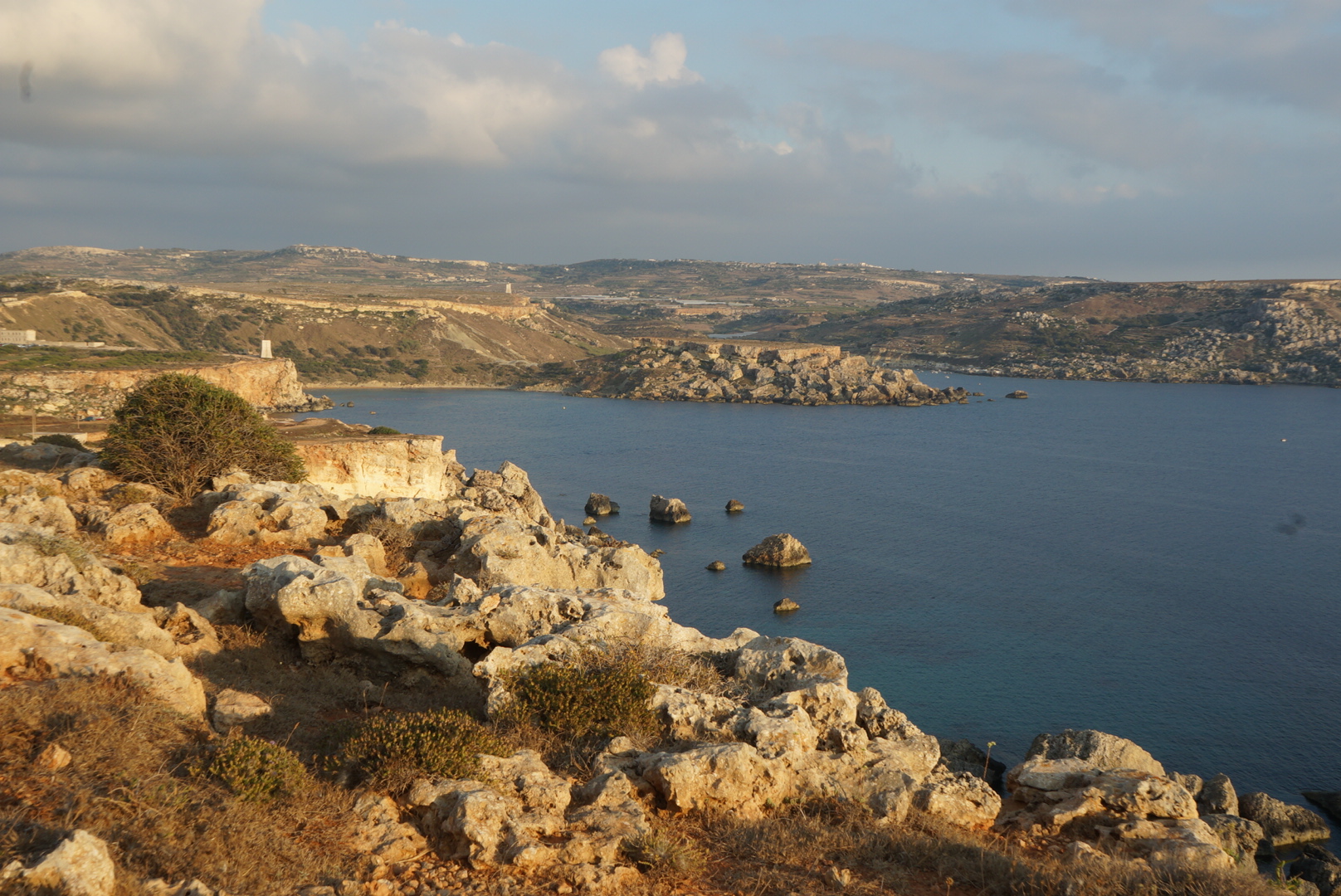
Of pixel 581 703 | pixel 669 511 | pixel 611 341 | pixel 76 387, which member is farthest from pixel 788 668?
pixel 611 341

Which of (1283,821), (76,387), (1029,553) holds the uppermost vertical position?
(76,387)

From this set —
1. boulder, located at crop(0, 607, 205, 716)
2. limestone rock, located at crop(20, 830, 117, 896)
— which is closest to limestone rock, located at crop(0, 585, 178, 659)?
boulder, located at crop(0, 607, 205, 716)

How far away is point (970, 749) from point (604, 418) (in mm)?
91582

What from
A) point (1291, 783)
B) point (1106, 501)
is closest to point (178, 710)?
point (1291, 783)

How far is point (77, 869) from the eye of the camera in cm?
588

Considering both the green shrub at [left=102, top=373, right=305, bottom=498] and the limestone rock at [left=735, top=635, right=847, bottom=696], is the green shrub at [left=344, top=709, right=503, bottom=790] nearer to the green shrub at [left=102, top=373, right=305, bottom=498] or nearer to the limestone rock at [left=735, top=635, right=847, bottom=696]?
the limestone rock at [left=735, top=635, right=847, bottom=696]

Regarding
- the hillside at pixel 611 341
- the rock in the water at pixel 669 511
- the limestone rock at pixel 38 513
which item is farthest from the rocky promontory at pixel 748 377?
the limestone rock at pixel 38 513

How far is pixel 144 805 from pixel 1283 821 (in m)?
28.6

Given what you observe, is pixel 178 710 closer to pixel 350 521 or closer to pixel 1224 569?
pixel 350 521

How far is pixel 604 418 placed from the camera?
117 metres

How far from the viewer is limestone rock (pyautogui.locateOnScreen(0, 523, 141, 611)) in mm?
12219

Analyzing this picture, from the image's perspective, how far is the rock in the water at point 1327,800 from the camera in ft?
86.3

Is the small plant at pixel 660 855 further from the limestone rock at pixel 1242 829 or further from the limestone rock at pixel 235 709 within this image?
the limestone rock at pixel 1242 829

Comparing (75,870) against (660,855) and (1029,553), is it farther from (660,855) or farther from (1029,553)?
(1029,553)
